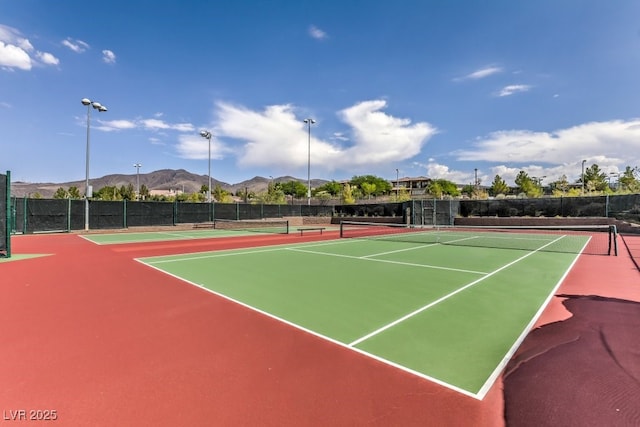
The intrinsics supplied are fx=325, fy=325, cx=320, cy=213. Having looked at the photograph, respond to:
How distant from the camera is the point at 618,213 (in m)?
21.4

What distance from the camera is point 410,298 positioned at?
5.80 m

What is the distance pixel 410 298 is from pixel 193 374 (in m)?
3.85

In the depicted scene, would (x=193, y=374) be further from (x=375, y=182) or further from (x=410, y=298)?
(x=375, y=182)

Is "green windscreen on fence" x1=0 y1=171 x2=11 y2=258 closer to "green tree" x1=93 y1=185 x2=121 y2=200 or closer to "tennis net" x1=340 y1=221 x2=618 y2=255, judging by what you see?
"tennis net" x1=340 y1=221 x2=618 y2=255

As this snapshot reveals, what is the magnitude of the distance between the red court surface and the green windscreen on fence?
6784 millimetres

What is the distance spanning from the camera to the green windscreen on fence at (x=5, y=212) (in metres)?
10.5

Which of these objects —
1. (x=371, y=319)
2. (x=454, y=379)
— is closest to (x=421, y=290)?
(x=371, y=319)

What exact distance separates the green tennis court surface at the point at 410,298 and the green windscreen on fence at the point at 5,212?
15.3 feet

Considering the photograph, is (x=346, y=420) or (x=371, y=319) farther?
(x=371, y=319)

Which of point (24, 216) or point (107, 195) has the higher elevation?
point (107, 195)

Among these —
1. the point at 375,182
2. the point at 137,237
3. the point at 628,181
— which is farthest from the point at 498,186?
the point at 137,237

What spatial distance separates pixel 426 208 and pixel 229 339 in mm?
25888

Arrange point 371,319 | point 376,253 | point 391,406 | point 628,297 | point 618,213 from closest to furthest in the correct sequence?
point 391,406 < point 371,319 < point 628,297 < point 376,253 < point 618,213

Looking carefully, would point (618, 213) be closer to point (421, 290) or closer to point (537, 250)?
point (537, 250)
